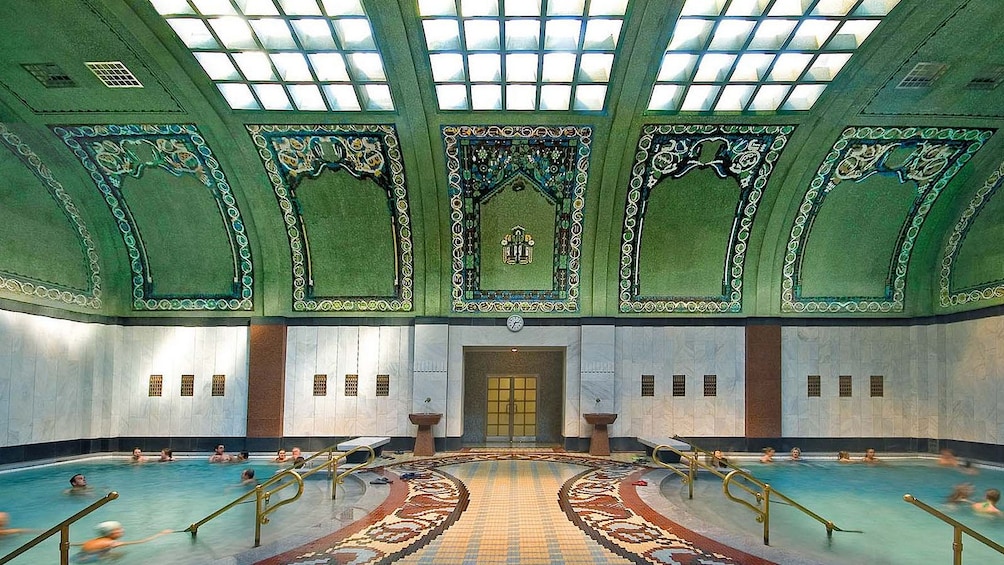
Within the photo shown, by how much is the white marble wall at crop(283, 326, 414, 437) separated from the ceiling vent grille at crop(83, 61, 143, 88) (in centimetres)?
580

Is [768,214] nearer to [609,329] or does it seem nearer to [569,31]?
[609,329]

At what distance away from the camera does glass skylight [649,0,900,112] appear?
33.1ft

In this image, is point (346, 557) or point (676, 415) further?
point (676, 415)

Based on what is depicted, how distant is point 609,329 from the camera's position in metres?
15.1

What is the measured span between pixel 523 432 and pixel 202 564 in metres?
11.4

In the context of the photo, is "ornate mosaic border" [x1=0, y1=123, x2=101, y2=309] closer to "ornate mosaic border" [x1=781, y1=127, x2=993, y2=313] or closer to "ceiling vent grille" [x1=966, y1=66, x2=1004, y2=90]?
"ornate mosaic border" [x1=781, y1=127, x2=993, y2=313]

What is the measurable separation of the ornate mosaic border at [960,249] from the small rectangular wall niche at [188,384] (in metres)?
16.1

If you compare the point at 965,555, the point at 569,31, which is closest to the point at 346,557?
the point at 965,555

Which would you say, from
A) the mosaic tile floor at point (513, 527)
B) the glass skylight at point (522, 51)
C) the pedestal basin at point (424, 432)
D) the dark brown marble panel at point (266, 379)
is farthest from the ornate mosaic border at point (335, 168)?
the mosaic tile floor at point (513, 527)

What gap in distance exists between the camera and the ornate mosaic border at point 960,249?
13664 mm

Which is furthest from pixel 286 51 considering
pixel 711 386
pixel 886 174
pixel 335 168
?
pixel 886 174

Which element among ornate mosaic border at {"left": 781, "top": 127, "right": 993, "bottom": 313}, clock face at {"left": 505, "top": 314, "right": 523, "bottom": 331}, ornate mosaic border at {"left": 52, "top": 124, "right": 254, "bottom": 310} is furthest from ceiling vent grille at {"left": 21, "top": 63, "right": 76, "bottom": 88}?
ornate mosaic border at {"left": 781, "top": 127, "right": 993, "bottom": 313}

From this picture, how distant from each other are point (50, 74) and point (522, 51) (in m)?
7.49

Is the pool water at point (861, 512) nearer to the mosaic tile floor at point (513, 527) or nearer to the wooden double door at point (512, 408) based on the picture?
the mosaic tile floor at point (513, 527)
